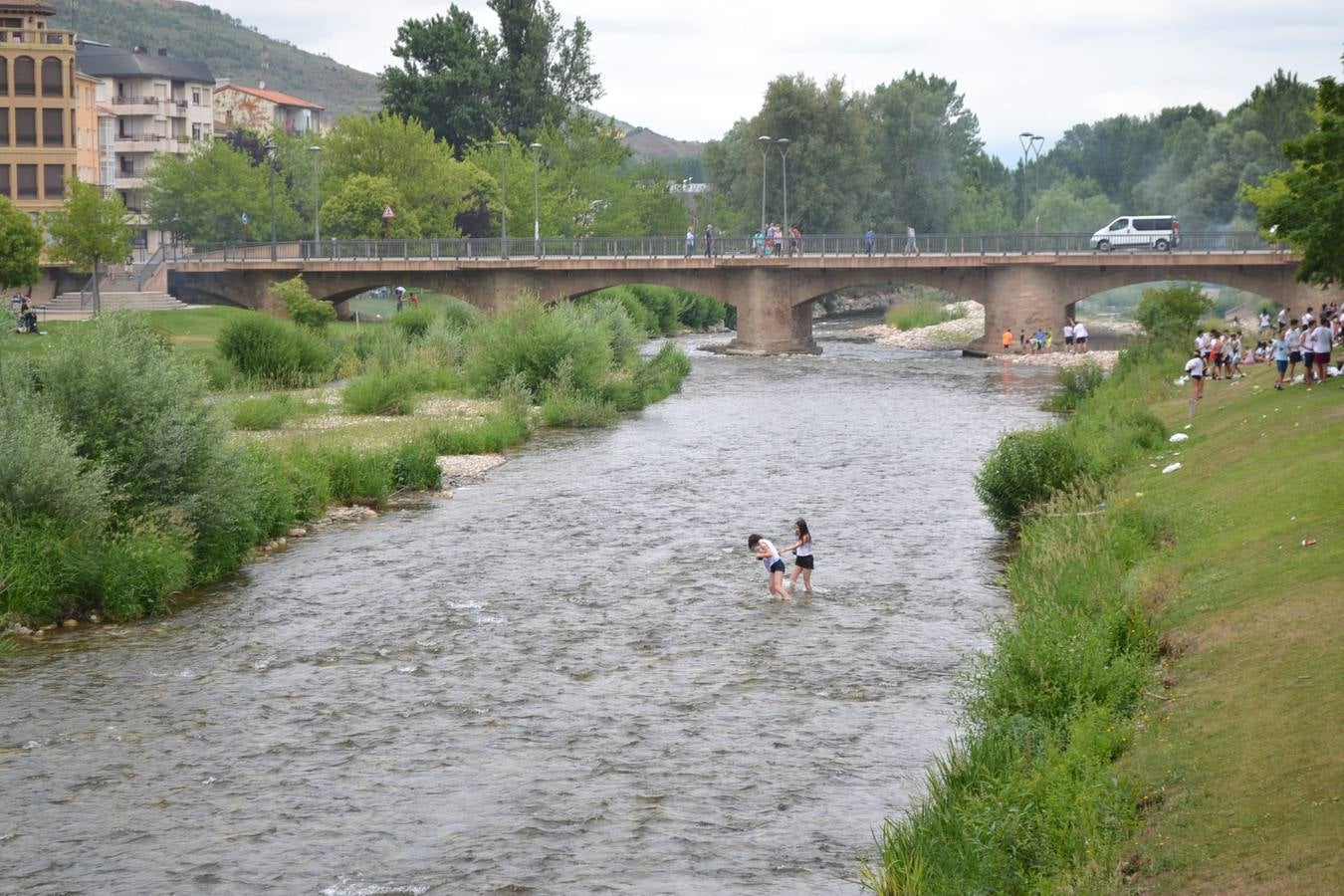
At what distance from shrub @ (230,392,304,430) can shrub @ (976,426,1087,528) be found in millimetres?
20041

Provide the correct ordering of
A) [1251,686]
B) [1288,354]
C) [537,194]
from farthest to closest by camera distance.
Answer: [537,194]
[1288,354]
[1251,686]

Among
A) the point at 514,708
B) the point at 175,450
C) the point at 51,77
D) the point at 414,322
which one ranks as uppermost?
the point at 51,77

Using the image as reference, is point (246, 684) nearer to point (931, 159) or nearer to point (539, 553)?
point (539, 553)

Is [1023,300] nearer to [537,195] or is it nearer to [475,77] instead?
[537,195]

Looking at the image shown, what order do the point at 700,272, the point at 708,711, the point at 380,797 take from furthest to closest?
the point at 700,272 < the point at 708,711 < the point at 380,797

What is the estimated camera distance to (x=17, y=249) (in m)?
69.6

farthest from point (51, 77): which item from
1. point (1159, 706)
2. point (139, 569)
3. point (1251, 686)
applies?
point (1251, 686)

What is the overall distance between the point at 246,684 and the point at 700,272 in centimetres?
6168

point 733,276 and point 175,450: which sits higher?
point 733,276

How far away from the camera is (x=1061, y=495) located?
29.1m

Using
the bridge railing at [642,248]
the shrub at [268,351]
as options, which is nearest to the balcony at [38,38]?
the bridge railing at [642,248]

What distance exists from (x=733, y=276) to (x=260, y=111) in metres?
88.3

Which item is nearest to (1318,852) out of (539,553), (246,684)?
(246,684)

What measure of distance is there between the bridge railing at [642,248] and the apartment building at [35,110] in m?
11.5
